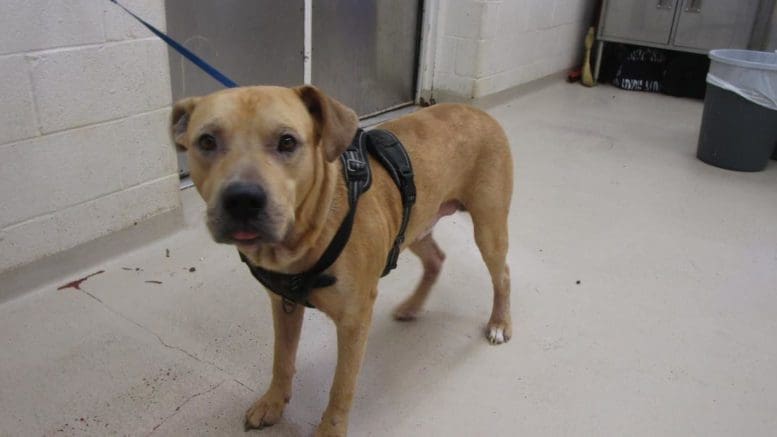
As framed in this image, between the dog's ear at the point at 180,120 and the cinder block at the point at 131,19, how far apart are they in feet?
3.40

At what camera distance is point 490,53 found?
4.77 meters

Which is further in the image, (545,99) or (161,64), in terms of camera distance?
(545,99)

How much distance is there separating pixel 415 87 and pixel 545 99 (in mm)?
1345

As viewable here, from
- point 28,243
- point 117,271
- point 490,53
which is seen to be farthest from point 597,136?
point 28,243

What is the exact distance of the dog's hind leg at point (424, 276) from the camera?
2.27 metres

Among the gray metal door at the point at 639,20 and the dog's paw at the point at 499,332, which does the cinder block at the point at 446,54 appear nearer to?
the gray metal door at the point at 639,20

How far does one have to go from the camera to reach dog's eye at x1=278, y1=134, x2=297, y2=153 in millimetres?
1315

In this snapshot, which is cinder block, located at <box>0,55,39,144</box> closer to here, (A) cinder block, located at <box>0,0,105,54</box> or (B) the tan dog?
(A) cinder block, located at <box>0,0,105,54</box>

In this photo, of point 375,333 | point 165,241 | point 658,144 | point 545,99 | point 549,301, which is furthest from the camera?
point 545,99

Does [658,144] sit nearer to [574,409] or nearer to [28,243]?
[574,409]

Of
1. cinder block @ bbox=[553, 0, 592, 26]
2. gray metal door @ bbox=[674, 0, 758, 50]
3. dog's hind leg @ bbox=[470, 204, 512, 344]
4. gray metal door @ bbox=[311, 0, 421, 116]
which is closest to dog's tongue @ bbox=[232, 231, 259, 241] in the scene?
dog's hind leg @ bbox=[470, 204, 512, 344]

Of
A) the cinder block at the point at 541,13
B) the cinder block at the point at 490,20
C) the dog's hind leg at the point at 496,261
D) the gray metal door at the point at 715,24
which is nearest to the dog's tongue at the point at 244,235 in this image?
the dog's hind leg at the point at 496,261

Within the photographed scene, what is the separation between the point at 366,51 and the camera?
4.15 m

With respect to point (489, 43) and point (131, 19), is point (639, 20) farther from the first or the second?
point (131, 19)
